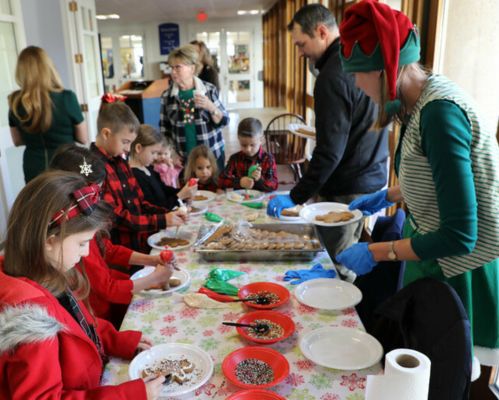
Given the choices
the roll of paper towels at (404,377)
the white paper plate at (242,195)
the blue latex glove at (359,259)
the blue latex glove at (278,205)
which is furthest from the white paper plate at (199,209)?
the roll of paper towels at (404,377)

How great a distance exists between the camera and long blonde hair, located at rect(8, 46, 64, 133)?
2.70 m

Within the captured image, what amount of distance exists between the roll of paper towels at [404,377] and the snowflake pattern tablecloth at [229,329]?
22cm

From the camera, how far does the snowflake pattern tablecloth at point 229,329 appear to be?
38.2 inches

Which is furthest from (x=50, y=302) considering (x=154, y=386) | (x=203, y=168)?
(x=203, y=168)

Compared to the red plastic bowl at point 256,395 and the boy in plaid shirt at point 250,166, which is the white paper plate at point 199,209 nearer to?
the boy in plaid shirt at point 250,166

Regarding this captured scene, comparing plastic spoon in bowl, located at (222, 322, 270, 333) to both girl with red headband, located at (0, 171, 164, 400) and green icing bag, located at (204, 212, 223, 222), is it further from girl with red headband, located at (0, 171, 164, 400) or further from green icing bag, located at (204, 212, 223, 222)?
green icing bag, located at (204, 212, 223, 222)

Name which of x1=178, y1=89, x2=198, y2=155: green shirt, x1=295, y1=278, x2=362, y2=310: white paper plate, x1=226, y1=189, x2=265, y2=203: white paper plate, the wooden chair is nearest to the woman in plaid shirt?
x1=178, y1=89, x2=198, y2=155: green shirt

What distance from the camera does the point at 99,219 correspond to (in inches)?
40.1

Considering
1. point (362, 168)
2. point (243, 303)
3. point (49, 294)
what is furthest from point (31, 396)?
point (362, 168)

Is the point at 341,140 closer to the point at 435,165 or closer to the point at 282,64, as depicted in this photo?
the point at 435,165

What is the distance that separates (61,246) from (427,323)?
0.85 metres

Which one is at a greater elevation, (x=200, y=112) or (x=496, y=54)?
(x=496, y=54)

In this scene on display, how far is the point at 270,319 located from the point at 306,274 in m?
0.30

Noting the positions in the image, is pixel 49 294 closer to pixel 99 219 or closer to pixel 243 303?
pixel 99 219
